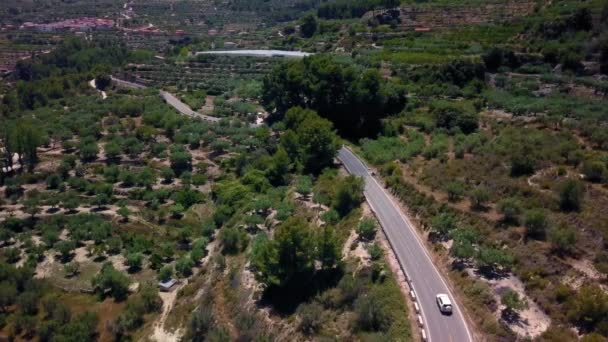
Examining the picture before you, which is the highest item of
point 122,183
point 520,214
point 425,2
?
point 425,2

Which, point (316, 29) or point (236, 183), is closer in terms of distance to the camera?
point (236, 183)

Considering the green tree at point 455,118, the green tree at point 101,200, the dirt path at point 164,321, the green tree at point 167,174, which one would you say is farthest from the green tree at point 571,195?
the green tree at point 101,200

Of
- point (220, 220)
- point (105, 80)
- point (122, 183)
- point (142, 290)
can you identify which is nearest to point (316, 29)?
point (105, 80)

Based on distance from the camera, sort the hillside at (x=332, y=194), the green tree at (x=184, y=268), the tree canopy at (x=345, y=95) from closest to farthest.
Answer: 1. the hillside at (x=332, y=194)
2. the green tree at (x=184, y=268)
3. the tree canopy at (x=345, y=95)

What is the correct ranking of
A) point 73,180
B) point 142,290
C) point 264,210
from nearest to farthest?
1. point 142,290
2. point 264,210
3. point 73,180

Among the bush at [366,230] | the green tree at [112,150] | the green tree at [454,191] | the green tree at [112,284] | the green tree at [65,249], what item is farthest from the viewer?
the green tree at [112,150]

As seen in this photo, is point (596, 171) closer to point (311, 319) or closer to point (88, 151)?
point (311, 319)

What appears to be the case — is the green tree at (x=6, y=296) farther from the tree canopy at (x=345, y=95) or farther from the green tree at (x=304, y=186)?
the tree canopy at (x=345, y=95)

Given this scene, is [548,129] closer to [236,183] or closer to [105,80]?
[236,183]

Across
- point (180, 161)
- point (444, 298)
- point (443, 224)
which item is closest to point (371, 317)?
point (444, 298)
